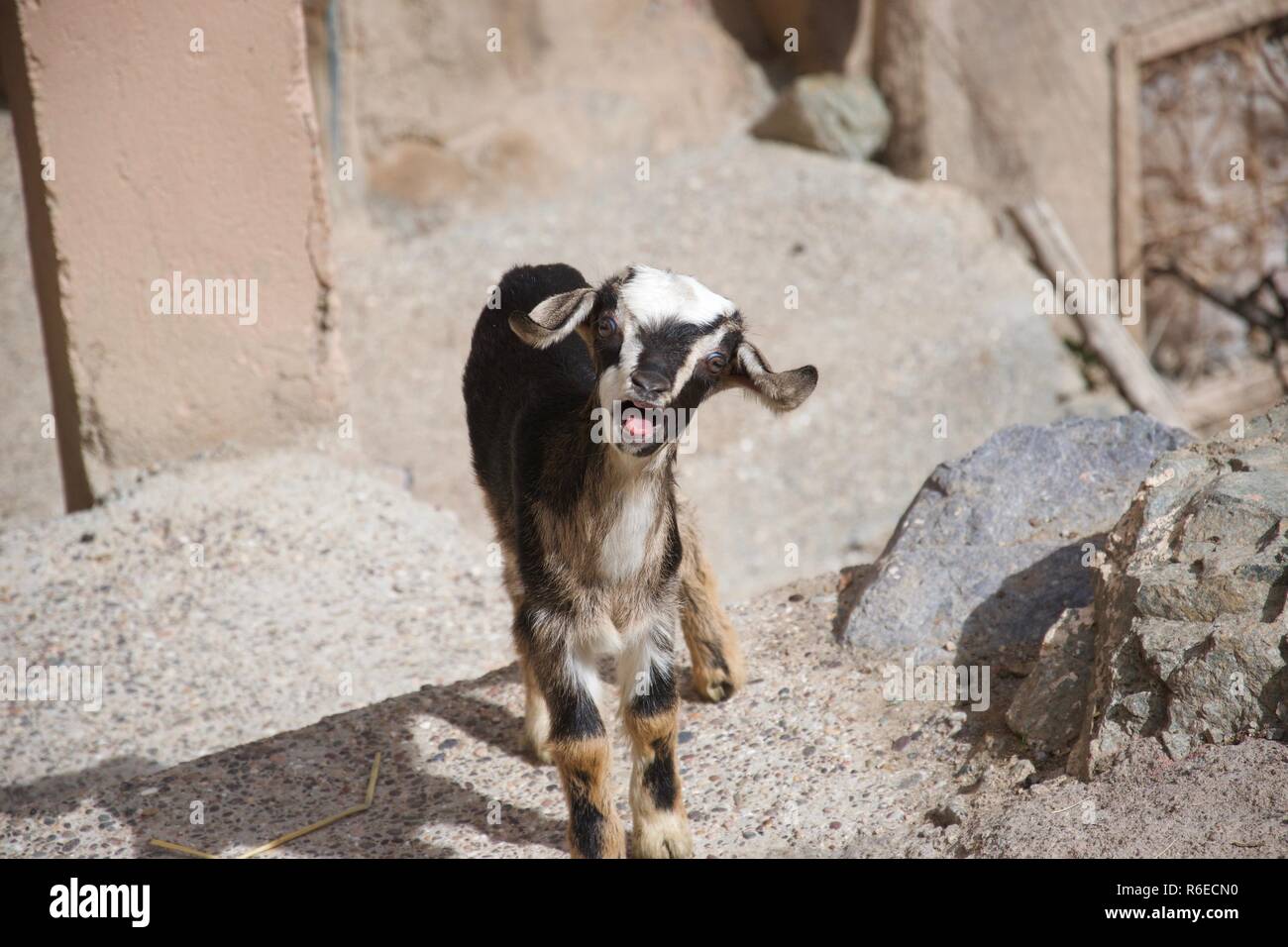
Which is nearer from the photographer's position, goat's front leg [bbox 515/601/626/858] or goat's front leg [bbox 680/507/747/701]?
goat's front leg [bbox 515/601/626/858]

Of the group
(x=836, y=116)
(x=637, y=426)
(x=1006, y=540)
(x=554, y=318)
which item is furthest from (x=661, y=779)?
(x=836, y=116)

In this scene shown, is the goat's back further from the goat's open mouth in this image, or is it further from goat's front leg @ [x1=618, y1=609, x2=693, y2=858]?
goat's front leg @ [x1=618, y1=609, x2=693, y2=858]

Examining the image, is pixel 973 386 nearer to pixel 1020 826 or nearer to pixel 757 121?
pixel 757 121

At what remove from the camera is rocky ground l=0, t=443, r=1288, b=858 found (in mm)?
3633

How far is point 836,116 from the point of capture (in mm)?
11648

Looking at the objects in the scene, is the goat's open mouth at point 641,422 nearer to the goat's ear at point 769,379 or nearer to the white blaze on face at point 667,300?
the white blaze on face at point 667,300

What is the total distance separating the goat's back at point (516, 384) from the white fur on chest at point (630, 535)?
345mm

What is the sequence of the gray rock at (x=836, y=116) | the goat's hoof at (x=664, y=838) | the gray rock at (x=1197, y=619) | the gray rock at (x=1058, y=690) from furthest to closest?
the gray rock at (x=836, y=116)
the gray rock at (x=1058, y=690)
the goat's hoof at (x=664, y=838)
the gray rock at (x=1197, y=619)

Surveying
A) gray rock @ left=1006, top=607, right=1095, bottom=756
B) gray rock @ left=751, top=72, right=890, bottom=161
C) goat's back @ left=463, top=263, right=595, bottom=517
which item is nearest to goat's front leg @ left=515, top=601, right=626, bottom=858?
goat's back @ left=463, top=263, right=595, bottom=517

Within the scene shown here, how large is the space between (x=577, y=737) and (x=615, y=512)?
0.64 meters

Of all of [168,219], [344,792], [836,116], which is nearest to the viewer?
[344,792]

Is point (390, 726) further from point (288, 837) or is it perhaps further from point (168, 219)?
point (168, 219)

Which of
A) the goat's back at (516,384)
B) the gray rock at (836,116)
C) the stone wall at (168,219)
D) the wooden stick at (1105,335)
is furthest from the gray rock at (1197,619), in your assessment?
the gray rock at (836,116)

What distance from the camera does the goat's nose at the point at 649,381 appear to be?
3.29m
